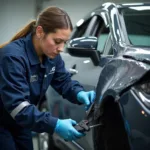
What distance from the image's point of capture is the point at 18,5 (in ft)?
29.2

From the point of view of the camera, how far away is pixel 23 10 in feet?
29.4

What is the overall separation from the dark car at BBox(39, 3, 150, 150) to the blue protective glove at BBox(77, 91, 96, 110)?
0.24 ft

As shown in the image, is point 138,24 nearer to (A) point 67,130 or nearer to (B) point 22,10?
(A) point 67,130

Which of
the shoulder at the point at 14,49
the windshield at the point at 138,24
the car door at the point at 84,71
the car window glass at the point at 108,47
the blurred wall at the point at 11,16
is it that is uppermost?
the shoulder at the point at 14,49

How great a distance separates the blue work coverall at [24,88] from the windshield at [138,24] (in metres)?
0.52

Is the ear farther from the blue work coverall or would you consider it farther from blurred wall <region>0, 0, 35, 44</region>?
blurred wall <region>0, 0, 35, 44</region>

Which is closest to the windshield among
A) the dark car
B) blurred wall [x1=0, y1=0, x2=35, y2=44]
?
the dark car

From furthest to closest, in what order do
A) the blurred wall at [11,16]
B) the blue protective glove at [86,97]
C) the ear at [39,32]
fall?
the blurred wall at [11,16]
the blue protective glove at [86,97]
the ear at [39,32]

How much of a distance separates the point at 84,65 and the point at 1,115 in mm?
849

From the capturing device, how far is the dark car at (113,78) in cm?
171

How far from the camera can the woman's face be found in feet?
6.86

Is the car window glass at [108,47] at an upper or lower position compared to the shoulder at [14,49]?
lower

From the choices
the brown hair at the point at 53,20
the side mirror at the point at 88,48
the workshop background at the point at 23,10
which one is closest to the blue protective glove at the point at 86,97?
the side mirror at the point at 88,48

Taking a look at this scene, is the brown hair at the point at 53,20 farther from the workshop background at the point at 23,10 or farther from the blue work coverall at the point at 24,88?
the workshop background at the point at 23,10
